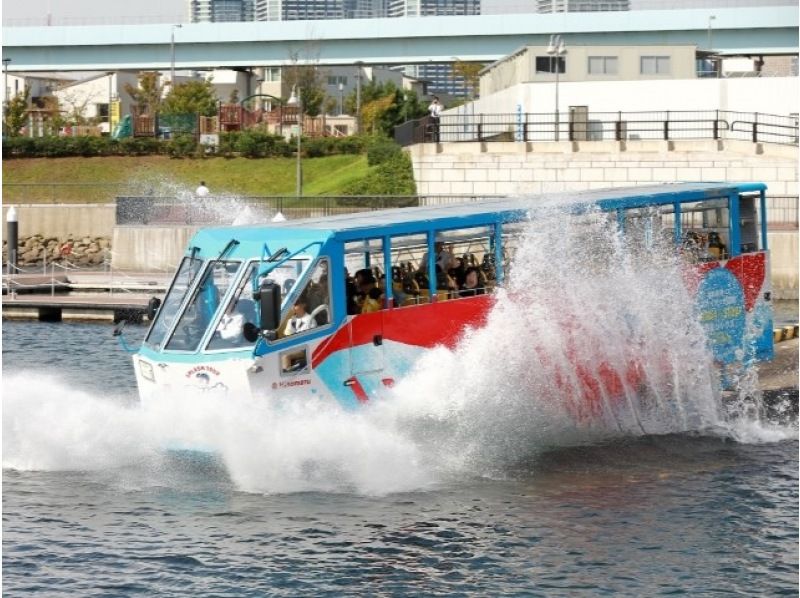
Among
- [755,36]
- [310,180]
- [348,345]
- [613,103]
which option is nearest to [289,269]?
[348,345]

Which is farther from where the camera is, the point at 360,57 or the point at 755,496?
the point at 360,57

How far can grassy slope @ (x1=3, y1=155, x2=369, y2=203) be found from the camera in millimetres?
73812

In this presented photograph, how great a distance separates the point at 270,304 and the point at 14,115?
260 ft

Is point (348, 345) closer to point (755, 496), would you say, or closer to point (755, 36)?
point (755, 496)

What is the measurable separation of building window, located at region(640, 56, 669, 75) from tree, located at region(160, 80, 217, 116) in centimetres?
3851

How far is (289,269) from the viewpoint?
2056 centimetres

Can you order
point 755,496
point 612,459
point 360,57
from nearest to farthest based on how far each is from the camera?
point 755,496
point 612,459
point 360,57

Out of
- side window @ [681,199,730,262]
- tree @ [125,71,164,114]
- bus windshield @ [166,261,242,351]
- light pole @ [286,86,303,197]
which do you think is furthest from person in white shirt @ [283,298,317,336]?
tree @ [125,71,164,114]

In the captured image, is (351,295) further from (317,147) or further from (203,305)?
(317,147)

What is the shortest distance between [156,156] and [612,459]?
6466cm

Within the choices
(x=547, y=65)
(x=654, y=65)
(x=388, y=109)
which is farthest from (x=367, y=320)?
(x=388, y=109)

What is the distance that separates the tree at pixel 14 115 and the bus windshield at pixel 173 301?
249ft

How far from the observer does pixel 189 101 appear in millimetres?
102875

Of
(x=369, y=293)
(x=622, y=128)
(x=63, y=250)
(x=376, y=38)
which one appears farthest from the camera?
(x=376, y=38)
